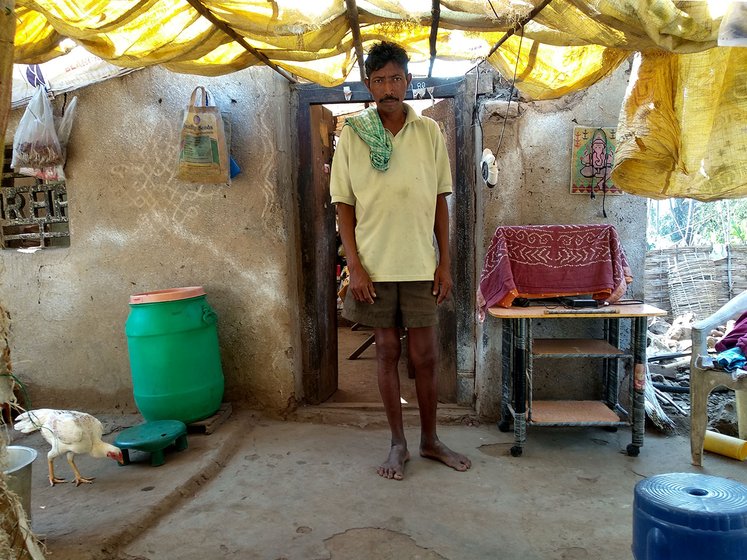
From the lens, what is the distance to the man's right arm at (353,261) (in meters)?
2.49

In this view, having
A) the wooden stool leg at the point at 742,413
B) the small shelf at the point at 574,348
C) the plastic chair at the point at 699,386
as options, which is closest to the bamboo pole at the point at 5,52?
the small shelf at the point at 574,348

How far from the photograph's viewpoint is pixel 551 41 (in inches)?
81.5

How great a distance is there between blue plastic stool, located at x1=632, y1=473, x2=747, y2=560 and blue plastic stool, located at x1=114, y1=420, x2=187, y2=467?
2.29 metres

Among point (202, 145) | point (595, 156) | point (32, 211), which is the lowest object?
point (32, 211)

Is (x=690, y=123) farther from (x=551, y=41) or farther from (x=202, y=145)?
(x=202, y=145)

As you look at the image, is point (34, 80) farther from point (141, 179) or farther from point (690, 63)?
point (690, 63)

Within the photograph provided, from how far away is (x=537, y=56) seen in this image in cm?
239

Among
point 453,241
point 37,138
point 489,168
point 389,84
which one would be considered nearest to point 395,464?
point 453,241

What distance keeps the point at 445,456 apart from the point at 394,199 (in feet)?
4.61

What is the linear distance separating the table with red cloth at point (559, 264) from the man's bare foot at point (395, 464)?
95 centimetres

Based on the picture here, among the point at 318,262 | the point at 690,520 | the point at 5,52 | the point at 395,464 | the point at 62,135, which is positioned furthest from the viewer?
the point at 318,262

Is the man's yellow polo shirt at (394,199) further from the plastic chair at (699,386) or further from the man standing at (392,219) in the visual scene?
the plastic chair at (699,386)

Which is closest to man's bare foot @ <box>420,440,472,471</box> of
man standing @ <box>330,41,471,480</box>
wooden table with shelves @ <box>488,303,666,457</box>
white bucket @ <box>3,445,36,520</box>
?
man standing @ <box>330,41,471,480</box>

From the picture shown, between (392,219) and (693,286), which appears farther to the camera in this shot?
(693,286)
